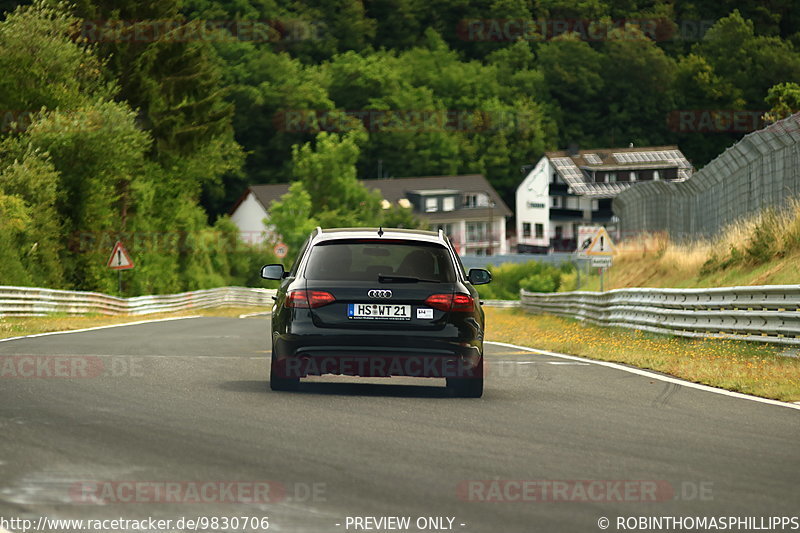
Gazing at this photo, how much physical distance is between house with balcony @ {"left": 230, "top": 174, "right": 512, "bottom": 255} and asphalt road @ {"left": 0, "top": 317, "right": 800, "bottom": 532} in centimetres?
11428

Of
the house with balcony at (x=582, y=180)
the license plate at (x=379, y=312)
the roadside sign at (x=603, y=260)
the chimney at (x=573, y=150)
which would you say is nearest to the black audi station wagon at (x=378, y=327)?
the license plate at (x=379, y=312)

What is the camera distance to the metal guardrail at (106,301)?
1315 inches

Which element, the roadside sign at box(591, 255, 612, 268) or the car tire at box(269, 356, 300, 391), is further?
the roadside sign at box(591, 255, 612, 268)

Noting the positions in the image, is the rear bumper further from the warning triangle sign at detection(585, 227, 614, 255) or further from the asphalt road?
the warning triangle sign at detection(585, 227, 614, 255)

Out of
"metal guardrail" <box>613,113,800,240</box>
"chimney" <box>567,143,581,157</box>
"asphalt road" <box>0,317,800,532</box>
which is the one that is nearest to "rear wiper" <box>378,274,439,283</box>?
Result: "asphalt road" <box>0,317,800,532</box>

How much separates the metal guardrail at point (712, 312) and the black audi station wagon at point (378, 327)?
6312 millimetres

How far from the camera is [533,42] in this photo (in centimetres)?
15088

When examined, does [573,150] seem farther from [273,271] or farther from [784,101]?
[273,271]

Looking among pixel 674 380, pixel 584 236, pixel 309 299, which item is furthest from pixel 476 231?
pixel 309 299

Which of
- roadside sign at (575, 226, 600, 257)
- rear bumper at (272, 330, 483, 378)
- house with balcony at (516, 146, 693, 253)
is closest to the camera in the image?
rear bumper at (272, 330, 483, 378)

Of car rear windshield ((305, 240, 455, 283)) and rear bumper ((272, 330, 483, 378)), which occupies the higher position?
car rear windshield ((305, 240, 455, 283))

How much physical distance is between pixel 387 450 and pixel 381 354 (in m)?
3.34

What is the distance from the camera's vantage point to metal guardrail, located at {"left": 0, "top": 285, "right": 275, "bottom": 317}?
33.4 metres

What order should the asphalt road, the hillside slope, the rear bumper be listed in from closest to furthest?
the asphalt road → the rear bumper → the hillside slope
